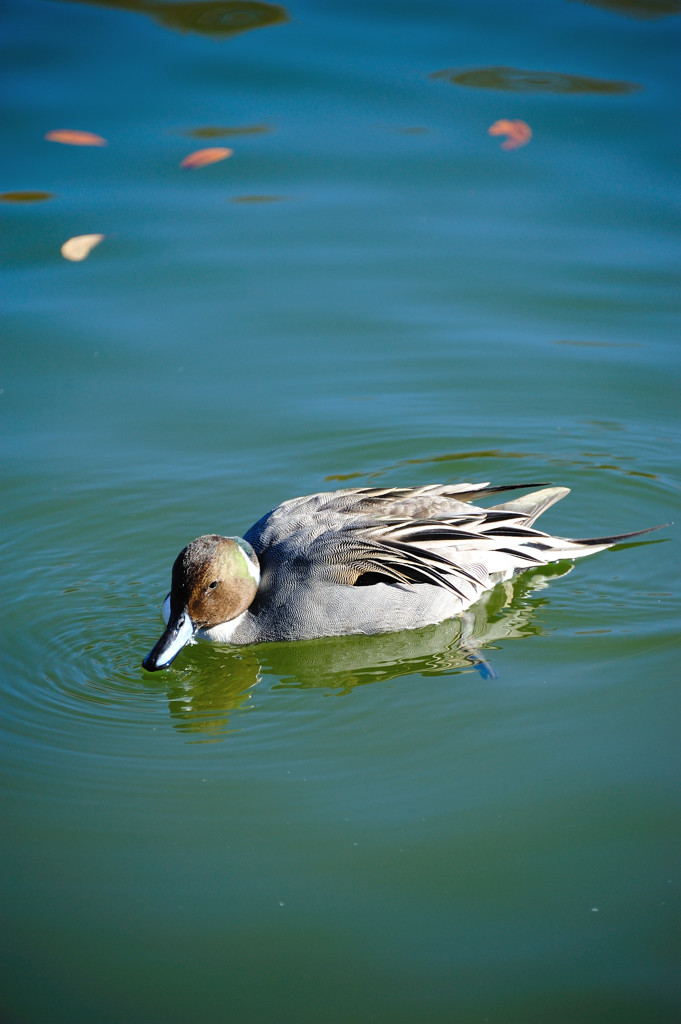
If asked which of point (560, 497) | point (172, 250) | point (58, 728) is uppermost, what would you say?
point (172, 250)

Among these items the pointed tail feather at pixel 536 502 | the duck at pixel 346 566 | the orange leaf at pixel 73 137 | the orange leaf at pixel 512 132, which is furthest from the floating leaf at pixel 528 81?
the duck at pixel 346 566

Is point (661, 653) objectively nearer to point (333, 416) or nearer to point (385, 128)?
point (333, 416)

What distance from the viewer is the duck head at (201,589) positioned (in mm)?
4973

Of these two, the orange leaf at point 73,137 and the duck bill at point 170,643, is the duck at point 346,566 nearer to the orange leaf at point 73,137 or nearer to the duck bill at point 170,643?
the duck bill at point 170,643

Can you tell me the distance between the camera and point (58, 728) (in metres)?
4.56

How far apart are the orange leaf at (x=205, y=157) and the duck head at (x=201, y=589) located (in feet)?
19.2

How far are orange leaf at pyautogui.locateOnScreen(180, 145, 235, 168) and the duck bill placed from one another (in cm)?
614

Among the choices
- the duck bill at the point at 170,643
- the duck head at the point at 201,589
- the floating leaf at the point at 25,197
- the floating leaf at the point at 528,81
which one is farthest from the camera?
the floating leaf at the point at 528,81

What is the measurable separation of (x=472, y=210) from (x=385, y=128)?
5.51 feet

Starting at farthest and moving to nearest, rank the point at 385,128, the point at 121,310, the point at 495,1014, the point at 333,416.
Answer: the point at 385,128 → the point at 121,310 → the point at 333,416 → the point at 495,1014

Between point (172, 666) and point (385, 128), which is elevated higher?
point (385, 128)

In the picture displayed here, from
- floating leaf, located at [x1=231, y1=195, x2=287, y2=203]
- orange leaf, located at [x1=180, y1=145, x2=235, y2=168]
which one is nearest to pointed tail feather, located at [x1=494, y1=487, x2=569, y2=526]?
floating leaf, located at [x1=231, y1=195, x2=287, y2=203]

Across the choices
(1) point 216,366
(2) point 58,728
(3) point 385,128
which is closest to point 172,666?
(2) point 58,728

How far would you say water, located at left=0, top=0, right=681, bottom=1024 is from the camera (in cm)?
358
